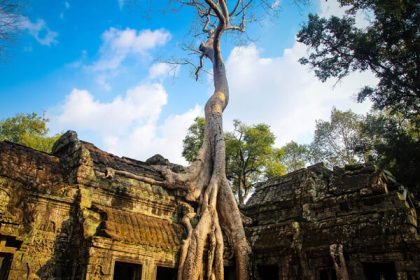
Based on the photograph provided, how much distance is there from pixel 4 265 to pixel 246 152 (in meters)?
19.7

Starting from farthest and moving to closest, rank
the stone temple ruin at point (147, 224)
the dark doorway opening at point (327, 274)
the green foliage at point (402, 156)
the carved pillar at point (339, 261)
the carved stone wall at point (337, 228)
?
the green foliage at point (402, 156), the dark doorway opening at point (327, 274), the carved pillar at point (339, 261), the carved stone wall at point (337, 228), the stone temple ruin at point (147, 224)

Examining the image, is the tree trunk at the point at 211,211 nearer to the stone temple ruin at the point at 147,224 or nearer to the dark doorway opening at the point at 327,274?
the stone temple ruin at the point at 147,224

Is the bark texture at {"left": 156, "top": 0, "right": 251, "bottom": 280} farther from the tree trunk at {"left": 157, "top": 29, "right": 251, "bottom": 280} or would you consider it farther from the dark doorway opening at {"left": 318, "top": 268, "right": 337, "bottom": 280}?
the dark doorway opening at {"left": 318, "top": 268, "right": 337, "bottom": 280}

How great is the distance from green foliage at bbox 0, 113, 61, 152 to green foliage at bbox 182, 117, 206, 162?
890cm

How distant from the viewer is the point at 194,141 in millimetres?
23188

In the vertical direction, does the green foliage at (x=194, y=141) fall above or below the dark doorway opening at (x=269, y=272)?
above

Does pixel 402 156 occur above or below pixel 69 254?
above

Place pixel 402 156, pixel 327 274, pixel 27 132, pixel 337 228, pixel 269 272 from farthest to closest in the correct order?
1. pixel 27 132
2. pixel 402 156
3. pixel 269 272
4. pixel 337 228
5. pixel 327 274

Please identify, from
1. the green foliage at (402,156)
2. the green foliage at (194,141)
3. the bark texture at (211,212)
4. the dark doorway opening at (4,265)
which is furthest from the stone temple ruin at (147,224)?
the green foliage at (194,141)

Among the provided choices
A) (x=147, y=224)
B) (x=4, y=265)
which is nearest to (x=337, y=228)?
(x=147, y=224)

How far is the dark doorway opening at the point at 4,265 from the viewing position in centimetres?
536

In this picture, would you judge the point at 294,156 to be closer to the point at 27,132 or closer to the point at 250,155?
the point at 250,155

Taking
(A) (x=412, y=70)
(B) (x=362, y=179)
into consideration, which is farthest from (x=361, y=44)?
(B) (x=362, y=179)

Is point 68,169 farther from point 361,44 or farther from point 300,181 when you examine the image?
point 361,44
